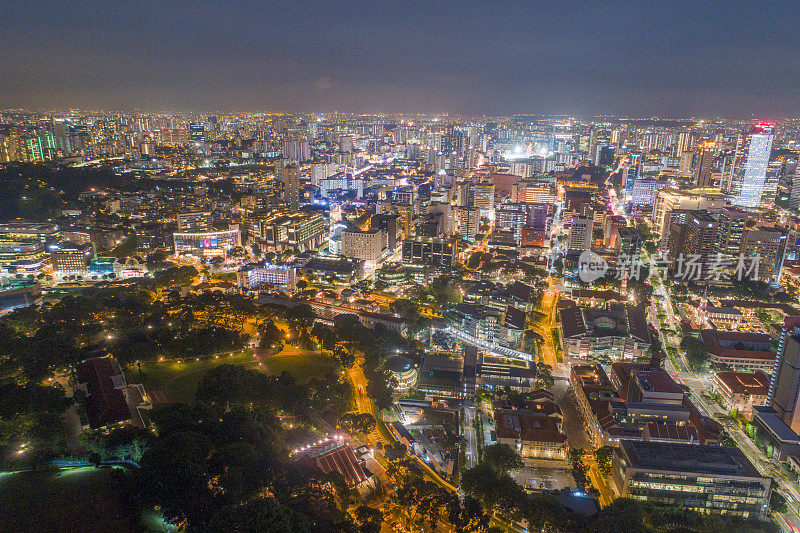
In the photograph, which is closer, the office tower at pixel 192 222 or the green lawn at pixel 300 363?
the green lawn at pixel 300 363

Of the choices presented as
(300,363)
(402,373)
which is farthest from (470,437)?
(300,363)

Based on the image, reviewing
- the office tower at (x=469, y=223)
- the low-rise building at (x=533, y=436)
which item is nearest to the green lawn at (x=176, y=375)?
the low-rise building at (x=533, y=436)

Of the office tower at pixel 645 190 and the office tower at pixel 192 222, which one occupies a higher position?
the office tower at pixel 645 190

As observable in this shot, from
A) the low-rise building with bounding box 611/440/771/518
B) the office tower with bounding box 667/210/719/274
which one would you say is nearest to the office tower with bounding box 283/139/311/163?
the office tower with bounding box 667/210/719/274

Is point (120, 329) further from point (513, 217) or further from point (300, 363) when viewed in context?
point (513, 217)

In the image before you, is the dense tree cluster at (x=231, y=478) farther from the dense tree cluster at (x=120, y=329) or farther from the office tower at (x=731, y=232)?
the office tower at (x=731, y=232)
